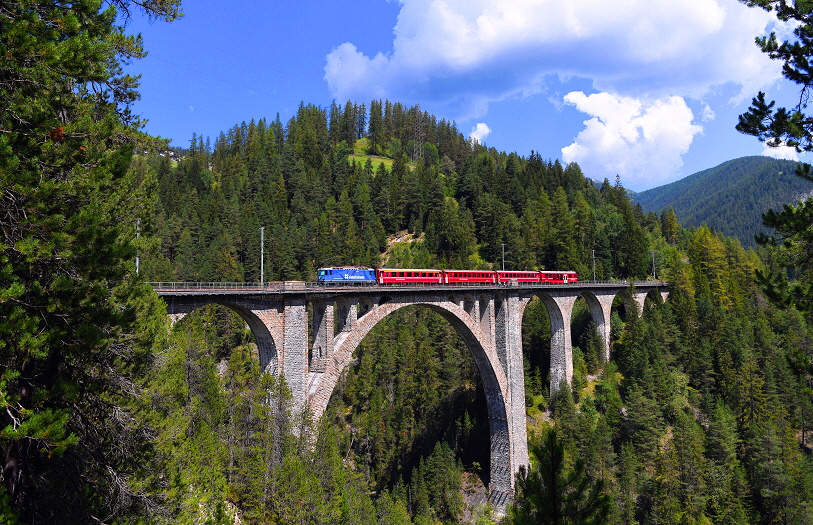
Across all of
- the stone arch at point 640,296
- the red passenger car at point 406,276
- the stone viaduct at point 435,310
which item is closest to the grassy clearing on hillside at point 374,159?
the stone arch at point 640,296

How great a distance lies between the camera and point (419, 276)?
32.9 m

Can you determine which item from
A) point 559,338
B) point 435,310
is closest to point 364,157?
point 559,338

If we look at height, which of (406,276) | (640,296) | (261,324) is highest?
(406,276)

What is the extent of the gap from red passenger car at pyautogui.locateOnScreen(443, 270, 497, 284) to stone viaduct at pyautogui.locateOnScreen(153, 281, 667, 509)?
1.51m

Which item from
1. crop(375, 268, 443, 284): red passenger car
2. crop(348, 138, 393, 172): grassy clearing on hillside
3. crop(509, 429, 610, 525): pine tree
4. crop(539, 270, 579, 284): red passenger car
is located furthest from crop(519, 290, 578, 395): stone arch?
crop(348, 138, 393, 172): grassy clearing on hillside

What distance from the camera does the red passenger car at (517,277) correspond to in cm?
3891

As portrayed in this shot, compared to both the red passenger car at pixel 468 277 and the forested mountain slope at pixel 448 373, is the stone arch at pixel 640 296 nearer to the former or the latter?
the forested mountain slope at pixel 448 373

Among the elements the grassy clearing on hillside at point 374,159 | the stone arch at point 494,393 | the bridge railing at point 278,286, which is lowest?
the stone arch at point 494,393

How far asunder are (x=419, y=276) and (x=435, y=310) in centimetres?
260

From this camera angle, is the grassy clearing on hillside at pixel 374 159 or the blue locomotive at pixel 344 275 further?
the grassy clearing on hillside at pixel 374 159

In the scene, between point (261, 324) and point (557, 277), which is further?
point (557, 277)

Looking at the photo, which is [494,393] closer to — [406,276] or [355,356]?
[406,276]

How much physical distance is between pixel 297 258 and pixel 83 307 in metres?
58.1

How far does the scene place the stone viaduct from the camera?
853 inches
